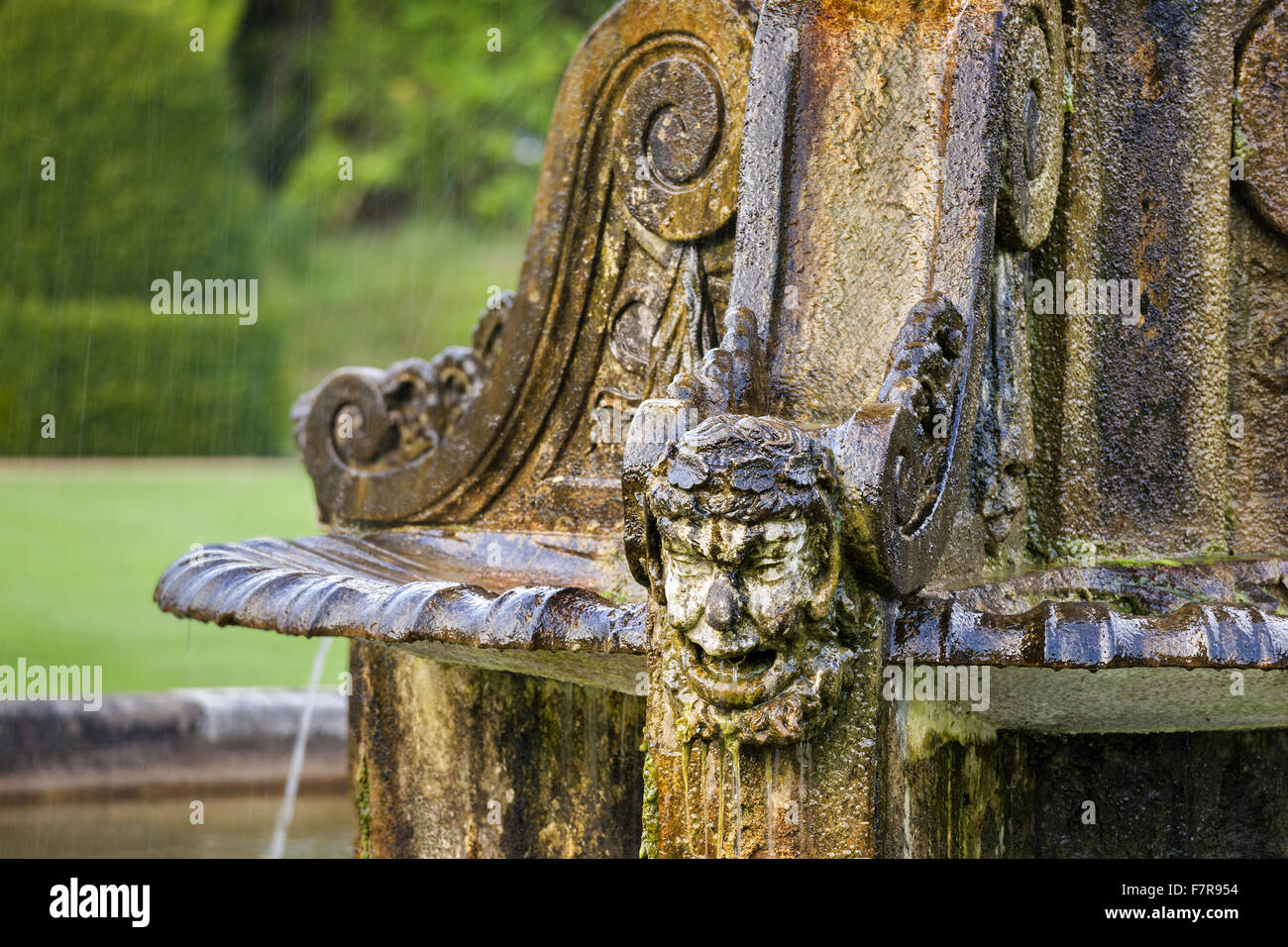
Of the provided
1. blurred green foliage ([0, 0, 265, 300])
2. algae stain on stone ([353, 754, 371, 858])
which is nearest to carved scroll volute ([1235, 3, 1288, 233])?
algae stain on stone ([353, 754, 371, 858])

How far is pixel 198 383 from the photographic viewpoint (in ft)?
44.8

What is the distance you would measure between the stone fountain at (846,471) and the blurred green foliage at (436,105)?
9.27 meters

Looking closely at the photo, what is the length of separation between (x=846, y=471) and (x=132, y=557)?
9.65m

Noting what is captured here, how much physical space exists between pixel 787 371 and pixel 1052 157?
57 cm

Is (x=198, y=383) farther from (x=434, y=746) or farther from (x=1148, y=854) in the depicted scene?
(x=1148, y=854)

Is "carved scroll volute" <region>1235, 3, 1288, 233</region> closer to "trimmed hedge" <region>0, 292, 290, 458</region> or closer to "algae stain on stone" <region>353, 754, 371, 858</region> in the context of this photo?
"algae stain on stone" <region>353, 754, 371, 858</region>

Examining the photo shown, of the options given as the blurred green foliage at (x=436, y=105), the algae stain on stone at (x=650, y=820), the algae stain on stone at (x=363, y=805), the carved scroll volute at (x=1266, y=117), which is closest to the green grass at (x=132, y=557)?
the blurred green foliage at (x=436, y=105)

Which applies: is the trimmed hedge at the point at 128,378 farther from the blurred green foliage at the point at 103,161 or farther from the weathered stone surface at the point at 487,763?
the weathered stone surface at the point at 487,763

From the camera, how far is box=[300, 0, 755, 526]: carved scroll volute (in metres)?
2.99

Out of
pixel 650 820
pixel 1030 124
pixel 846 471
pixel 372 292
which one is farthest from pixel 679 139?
pixel 372 292

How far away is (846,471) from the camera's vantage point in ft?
6.65

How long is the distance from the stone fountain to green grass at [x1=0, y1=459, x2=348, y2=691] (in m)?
5.08

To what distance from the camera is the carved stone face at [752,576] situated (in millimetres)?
1955

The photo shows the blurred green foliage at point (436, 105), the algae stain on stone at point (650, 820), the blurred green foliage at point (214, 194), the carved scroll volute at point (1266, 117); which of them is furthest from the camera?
the blurred green foliage at point (214, 194)
